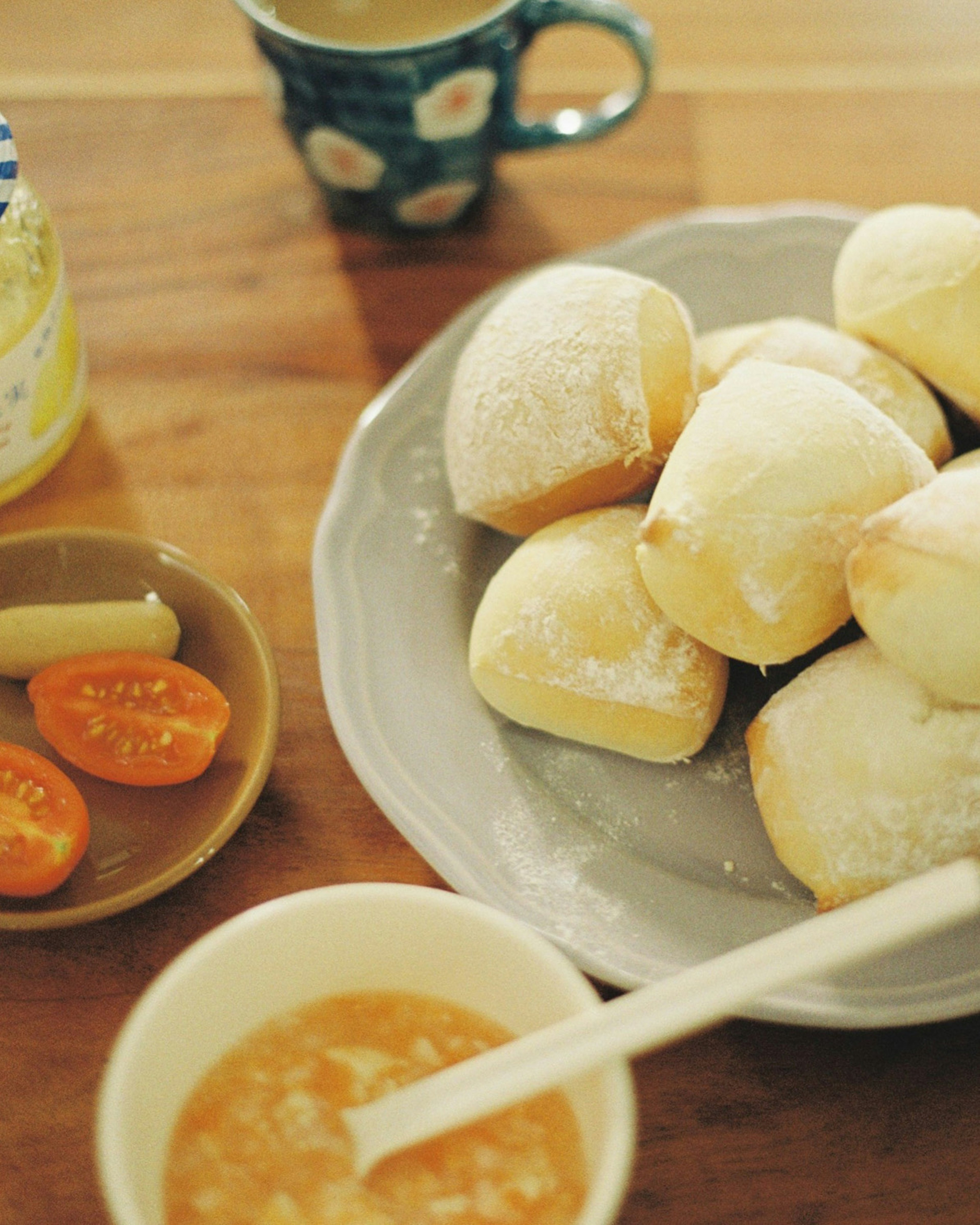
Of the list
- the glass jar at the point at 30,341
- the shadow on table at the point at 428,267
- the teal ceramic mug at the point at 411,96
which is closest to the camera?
the glass jar at the point at 30,341

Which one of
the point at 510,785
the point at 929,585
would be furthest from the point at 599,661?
the point at 929,585

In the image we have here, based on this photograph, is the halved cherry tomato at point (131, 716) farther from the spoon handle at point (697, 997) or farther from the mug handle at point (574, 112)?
the mug handle at point (574, 112)

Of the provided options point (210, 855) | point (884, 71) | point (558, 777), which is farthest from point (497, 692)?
point (884, 71)

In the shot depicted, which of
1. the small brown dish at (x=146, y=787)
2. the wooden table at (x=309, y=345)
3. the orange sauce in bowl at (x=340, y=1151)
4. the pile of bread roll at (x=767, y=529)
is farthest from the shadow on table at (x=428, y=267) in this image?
the orange sauce in bowl at (x=340, y=1151)

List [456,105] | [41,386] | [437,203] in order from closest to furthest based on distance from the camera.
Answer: [41,386] < [456,105] < [437,203]

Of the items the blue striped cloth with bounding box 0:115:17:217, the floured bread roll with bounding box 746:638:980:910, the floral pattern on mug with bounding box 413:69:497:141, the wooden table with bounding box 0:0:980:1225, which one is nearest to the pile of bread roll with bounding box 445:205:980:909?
the floured bread roll with bounding box 746:638:980:910

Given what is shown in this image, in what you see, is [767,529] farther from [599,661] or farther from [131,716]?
[131,716]

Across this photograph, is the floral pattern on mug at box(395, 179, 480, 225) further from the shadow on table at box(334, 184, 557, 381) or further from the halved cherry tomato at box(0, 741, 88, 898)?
the halved cherry tomato at box(0, 741, 88, 898)
